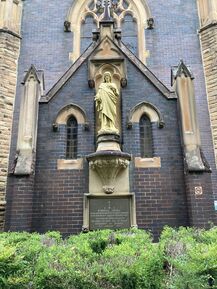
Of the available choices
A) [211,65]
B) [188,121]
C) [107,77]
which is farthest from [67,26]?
[188,121]

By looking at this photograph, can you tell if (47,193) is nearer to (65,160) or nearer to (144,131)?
(65,160)

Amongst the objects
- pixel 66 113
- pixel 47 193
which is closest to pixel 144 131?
pixel 66 113

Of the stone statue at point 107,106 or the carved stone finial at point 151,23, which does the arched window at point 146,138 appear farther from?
the carved stone finial at point 151,23

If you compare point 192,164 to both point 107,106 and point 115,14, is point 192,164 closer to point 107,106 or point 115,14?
point 107,106

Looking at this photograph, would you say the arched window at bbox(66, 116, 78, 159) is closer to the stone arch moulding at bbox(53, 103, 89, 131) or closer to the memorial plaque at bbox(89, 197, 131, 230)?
the stone arch moulding at bbox(53, 103, 89, 131)

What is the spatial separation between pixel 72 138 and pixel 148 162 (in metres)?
2.64

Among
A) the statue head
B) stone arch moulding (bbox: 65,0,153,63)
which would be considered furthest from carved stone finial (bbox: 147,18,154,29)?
the statue head

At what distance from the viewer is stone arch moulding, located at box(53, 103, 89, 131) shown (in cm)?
1090

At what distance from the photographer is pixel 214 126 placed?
13.4 metres

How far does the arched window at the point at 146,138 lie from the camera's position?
1066cm

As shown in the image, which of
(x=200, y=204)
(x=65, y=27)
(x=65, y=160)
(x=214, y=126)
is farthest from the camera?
(x=65, y=27)

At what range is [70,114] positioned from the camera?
1103 centimetres

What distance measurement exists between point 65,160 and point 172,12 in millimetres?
10059

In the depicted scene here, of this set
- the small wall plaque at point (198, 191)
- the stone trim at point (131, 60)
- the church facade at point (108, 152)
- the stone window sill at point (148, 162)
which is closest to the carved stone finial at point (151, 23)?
the church facade at point (108, 152)
